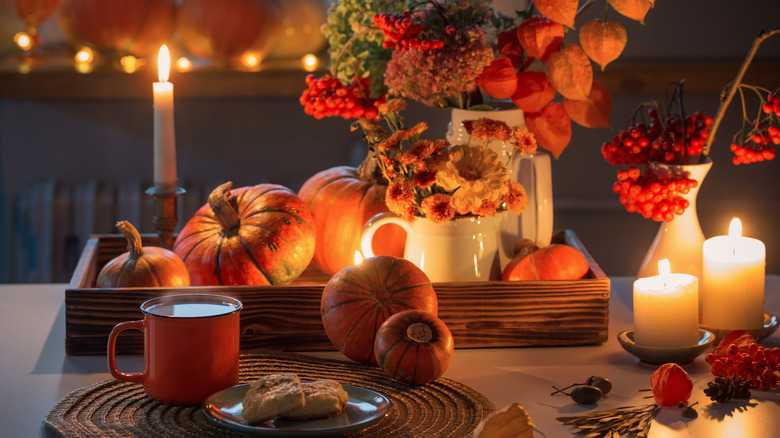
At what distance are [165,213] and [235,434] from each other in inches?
24.9

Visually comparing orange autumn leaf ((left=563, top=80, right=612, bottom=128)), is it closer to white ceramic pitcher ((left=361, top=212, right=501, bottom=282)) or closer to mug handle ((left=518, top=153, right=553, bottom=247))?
mug handle ((left=518, top=153, right=553, bottom=247))

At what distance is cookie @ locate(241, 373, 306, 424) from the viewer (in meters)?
0.79

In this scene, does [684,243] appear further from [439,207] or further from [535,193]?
[439,207]

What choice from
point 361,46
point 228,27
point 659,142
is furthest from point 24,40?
point 659,142

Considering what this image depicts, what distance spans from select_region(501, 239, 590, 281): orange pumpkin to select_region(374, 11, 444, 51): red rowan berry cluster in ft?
1.00

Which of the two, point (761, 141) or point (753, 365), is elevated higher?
point (761, 141)

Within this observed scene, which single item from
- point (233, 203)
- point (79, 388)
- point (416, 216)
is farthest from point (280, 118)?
point (79, 388)

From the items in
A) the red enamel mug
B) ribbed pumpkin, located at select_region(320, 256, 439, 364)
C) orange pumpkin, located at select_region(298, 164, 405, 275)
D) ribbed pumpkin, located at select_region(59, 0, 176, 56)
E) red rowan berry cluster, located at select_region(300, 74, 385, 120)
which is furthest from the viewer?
ribbed pumpkin, located at select_region(59, 0, 176, 56)

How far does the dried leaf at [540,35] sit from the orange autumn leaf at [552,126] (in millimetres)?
84

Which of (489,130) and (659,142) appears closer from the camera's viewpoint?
(489,130)

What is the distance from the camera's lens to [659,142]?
1.20 metres

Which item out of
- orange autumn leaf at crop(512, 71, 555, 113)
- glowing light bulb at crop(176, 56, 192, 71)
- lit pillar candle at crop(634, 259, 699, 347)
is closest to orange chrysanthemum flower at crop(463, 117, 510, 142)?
orange autumn leaf at crop(512, 71, 555, 113)

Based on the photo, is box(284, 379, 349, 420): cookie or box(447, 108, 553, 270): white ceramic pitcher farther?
box(447, 108, 553, 270): white ceramic pitcher

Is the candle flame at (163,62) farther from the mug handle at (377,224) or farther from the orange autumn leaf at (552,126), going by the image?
the orange autumn leaf at (552,126)
